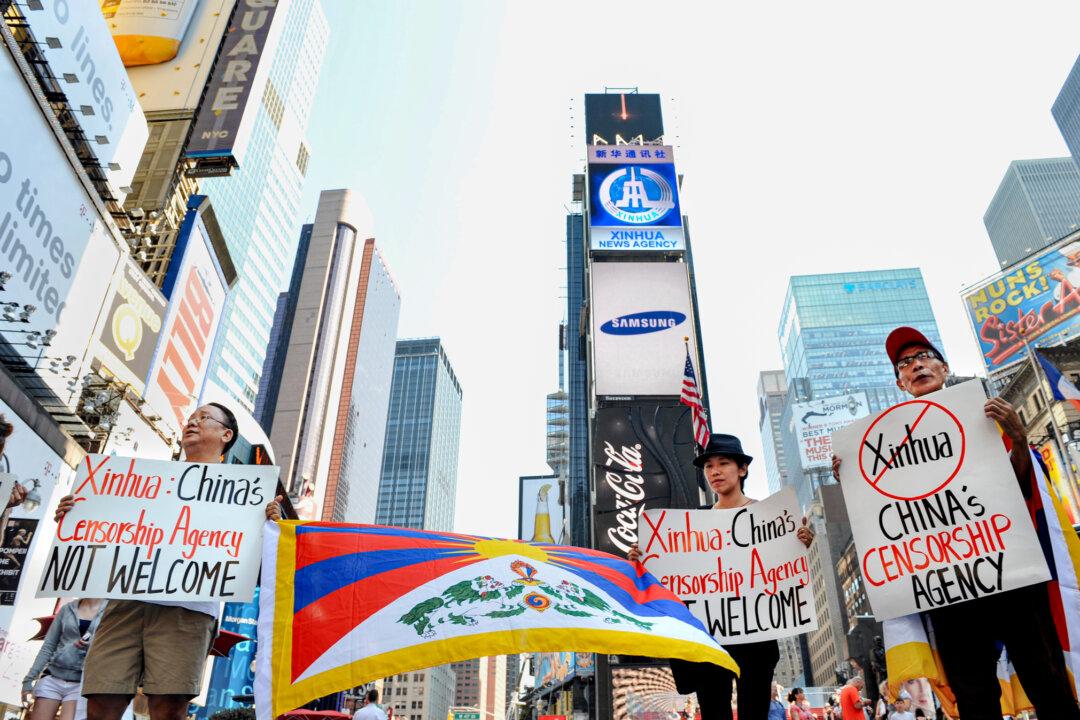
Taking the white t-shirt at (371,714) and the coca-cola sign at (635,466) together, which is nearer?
the white t-shirt at (371,714)

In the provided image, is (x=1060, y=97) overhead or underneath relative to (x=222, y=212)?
overhead

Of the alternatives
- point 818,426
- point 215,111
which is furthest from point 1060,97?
point 215,111

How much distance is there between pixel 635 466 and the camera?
27.9 metres

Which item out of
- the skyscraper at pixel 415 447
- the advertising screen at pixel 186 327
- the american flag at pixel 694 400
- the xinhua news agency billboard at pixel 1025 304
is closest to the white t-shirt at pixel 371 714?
the american flag at pixel 694 400

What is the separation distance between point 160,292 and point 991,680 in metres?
26.0

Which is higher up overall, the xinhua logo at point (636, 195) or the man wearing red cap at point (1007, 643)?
the xinhua logo at point (636, 195)

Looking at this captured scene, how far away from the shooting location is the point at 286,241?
95.8 meters

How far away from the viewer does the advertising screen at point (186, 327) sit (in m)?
25.0

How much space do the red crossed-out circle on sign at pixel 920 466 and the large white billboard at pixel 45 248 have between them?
1481cm

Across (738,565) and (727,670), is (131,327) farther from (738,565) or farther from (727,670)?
(727,670)

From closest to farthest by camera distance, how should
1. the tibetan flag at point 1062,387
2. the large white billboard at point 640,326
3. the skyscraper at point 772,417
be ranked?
the tibetan flag at point 1062,387 → the large white billboard at point 640,326 → the skyscraper at point 772,417

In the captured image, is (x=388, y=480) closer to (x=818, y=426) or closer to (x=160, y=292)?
(x=818, y=426)

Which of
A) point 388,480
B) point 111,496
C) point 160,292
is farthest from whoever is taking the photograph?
point 388,480

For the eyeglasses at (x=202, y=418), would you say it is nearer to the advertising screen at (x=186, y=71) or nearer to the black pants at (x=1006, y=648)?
the black pants at (x=1006, y=648)
